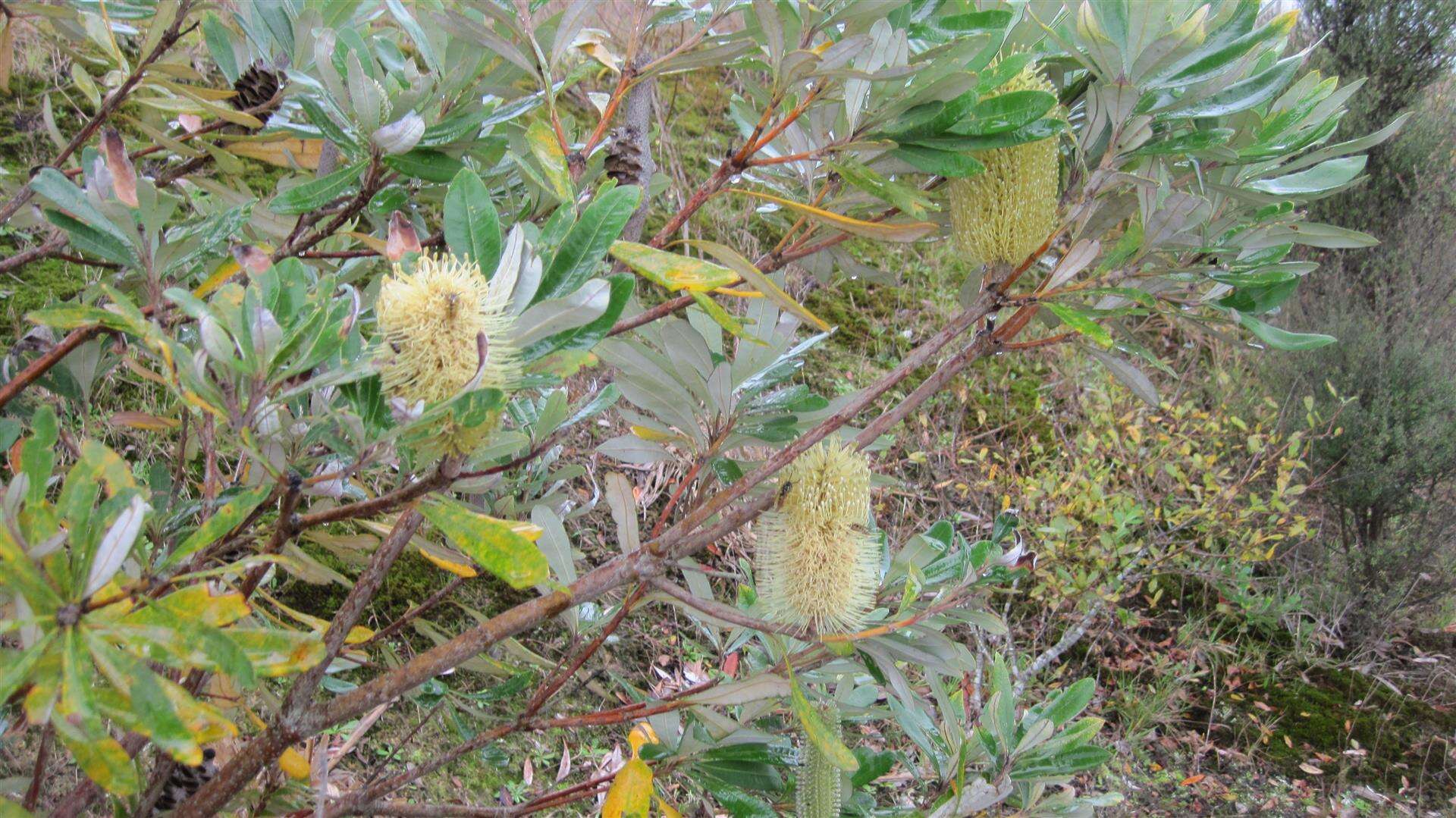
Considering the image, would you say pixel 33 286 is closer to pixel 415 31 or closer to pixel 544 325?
pixel 415 31

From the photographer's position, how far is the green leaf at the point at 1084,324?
0.83m

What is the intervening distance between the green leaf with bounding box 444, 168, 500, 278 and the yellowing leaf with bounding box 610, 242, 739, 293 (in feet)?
0.29

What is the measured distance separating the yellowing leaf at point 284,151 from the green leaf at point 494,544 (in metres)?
0.60

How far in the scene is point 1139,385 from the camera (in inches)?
43.4

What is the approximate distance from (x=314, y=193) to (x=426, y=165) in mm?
110

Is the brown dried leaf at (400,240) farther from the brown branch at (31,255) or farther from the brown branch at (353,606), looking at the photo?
the brown branch at (31,255)

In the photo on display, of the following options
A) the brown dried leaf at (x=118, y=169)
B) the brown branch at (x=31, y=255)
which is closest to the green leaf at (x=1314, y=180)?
the brown dried leaf at (x=118, y=169)

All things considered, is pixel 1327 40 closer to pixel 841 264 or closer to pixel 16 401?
pixel 841 264

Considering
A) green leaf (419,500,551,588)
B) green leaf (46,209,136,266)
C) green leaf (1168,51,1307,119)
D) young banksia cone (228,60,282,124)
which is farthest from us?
young banksia cone (228,60,282,124)

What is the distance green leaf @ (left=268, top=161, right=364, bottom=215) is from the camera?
86cm

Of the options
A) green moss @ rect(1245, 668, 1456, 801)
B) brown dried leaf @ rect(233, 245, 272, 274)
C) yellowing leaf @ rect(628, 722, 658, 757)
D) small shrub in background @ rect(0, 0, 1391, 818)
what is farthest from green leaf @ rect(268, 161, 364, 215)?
green moss @ rect(1245, 668, 1456, 801)

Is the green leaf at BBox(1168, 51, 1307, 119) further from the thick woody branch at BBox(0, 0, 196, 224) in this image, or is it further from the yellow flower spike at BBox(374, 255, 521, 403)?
the thick woody branch at BBox(0, 0, 196, 224)

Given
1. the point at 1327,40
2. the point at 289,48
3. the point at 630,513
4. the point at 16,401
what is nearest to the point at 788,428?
the point at 630,513

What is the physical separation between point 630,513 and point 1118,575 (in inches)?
95.6
